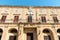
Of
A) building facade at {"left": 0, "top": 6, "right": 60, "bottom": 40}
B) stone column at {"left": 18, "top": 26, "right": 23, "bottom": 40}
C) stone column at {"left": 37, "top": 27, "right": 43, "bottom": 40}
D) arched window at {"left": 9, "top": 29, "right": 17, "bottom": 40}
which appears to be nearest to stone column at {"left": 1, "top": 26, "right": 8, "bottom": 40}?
building facade at {"left": 0, "top": 6, "right": 60, "bottom": 40}

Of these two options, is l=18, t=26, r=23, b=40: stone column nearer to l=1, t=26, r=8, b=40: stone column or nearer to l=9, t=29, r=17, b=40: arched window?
l=9, t=29, r=17, b=40: arched window

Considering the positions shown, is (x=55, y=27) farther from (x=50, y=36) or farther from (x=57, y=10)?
(x=57, y=10)

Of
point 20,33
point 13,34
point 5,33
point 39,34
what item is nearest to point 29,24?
point 20,33

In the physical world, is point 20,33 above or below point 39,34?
above

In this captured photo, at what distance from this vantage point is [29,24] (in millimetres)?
21531

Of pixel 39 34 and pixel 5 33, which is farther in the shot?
pixel 5 33

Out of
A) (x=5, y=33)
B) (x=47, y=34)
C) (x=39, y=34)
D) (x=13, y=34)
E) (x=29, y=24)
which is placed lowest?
(x=47, y=34)

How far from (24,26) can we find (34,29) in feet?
7.05

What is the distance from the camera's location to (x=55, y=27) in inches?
851

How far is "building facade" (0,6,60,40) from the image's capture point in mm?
20820

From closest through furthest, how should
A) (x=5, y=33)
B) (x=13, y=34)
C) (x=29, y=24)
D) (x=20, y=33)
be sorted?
(x=20, y=33) → (x=5, y=33) → (x=13, y=34) → (x=29, y=24)

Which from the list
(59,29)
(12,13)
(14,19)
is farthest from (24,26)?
(59,29)

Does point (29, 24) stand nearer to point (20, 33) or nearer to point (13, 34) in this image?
point (20, 33)

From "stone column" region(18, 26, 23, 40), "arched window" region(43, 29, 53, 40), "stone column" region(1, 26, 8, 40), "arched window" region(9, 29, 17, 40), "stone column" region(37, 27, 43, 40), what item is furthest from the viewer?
"arched window" region(43, 29, 53, 40)
